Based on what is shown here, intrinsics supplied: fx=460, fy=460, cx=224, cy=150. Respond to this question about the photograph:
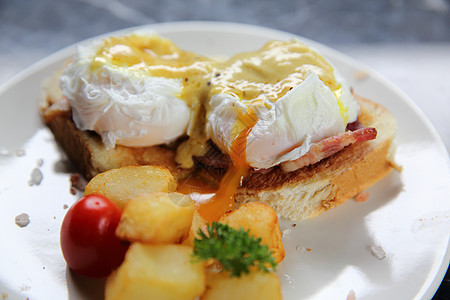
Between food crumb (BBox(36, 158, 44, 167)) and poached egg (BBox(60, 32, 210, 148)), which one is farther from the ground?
poached egg (BBox(60, 32, 210, 148))

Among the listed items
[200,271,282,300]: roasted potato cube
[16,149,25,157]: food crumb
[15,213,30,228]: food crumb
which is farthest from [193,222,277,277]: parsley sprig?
[16,149,25,157]: food crumb

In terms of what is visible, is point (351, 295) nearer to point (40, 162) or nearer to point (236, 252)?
point (236, 252)

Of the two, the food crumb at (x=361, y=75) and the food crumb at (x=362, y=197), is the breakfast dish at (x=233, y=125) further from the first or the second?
the food crumb at (x=361, y=75)

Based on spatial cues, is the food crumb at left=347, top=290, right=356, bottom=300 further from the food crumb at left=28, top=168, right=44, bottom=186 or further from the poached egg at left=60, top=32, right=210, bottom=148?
the food crumb at left=28, top=168, right=44, bottom=186

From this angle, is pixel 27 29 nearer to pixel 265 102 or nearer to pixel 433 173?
pixel 265 102

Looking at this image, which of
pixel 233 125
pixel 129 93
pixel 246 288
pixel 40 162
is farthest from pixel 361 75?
pixel 40 162

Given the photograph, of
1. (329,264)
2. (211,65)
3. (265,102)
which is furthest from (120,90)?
(329,264)
